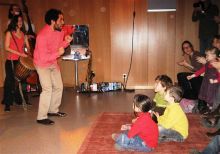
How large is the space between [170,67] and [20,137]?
12.8ft

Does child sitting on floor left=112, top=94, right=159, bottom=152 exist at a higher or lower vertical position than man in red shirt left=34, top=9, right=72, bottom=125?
lower

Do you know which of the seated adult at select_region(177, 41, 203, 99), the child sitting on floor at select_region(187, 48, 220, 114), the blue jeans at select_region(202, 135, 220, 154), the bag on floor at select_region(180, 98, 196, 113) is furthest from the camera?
the seated adult at select_region(177, 41, 203, 99)

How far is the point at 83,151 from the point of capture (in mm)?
3152

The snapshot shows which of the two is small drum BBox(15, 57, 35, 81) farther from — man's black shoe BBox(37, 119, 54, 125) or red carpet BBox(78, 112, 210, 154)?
red carpet BBox(78, 112, 210, 154)

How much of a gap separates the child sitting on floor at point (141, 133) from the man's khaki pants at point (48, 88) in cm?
138

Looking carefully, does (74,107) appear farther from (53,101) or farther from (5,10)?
(5,10)

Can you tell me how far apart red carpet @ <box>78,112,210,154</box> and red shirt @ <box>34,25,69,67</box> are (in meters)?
1.02

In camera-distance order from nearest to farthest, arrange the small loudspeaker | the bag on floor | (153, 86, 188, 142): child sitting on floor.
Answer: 1. (153, 86, 188, 142): child sitting on floor
2. the bag on floor
3. the small loudspeaker

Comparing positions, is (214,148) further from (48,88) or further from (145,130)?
(48,88)

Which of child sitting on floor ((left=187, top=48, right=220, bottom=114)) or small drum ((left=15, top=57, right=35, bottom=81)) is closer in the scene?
child sitting on floor ((left=187, top=48, right=220, bottom=114))

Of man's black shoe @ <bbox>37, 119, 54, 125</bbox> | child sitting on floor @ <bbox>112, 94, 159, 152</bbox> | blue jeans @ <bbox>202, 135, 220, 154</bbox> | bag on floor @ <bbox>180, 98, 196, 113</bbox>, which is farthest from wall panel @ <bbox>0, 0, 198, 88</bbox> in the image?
blue jeans @ <bbox>202, 135, 220, 154</bbox>

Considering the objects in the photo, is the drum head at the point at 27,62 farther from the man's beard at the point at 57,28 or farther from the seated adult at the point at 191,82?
the seated adult at the point at 191,82

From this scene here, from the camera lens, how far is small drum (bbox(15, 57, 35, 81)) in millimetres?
4789

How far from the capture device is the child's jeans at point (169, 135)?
3328 millimetres
